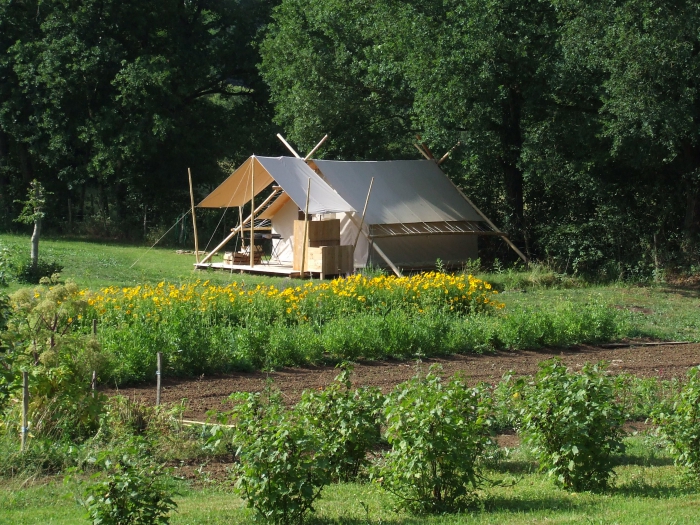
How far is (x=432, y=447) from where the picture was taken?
16.0 feet

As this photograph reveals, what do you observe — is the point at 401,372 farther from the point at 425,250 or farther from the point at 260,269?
the point at 425,250

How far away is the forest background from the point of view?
1806 centimetres

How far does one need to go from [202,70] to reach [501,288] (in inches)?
653

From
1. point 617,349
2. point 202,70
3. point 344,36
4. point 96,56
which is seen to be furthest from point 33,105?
point 617,349

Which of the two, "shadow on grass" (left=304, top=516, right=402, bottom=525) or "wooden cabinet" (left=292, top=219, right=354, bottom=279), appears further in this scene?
"wooden cabinet" (left=292, top=219, right=354, bottom=279)

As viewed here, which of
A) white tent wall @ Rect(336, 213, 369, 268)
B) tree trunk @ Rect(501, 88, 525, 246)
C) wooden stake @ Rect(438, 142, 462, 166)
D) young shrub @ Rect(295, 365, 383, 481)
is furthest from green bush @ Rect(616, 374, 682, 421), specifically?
wooden stake @ Rect(438, 142, 462, 166)

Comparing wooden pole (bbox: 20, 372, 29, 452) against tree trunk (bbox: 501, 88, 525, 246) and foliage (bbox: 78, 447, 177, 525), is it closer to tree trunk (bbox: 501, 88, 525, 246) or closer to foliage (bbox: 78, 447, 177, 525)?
foliage (bbox: 78, 447, 177, 525)

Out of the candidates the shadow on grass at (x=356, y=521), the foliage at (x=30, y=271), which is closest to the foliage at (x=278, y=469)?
the shadow on grass at (x=356, y=521)

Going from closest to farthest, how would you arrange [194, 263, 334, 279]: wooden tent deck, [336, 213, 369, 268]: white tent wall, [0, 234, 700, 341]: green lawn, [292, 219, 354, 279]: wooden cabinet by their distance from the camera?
[0, 234, 700, 341]: green lawn → [292, 219, 354, 279]: wooden cabinet → [194, 263, 334, 279]: wooden tent deck → [336, 213, 369, 268]: white tent wall

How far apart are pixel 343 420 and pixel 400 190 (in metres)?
15.9

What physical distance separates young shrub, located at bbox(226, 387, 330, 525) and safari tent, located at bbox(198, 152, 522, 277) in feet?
43.6

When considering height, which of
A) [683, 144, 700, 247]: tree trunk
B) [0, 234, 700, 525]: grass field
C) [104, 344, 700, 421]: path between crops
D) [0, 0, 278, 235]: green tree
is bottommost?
[0, 234, 700, 525]: grass field

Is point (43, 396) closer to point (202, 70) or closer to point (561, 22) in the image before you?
point (561, 22)

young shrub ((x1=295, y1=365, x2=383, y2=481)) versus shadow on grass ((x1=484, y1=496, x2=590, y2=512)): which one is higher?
young shrub ((x1=295, y1=365, x2=383, y2=481))
